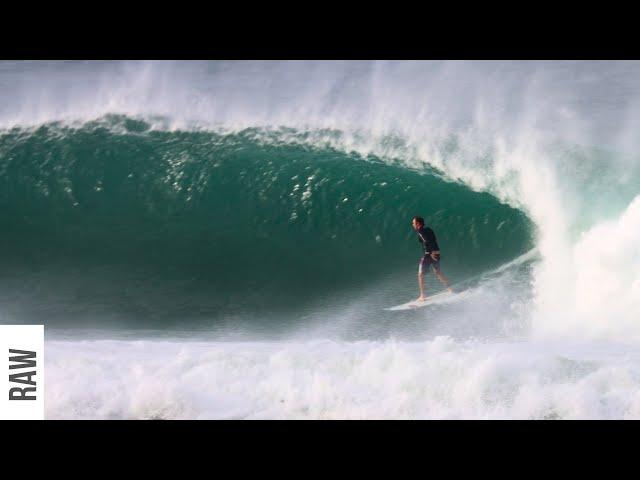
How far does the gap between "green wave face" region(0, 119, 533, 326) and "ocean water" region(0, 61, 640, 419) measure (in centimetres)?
3

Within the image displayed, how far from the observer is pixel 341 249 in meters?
9.87

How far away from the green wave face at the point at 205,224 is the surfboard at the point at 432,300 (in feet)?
1.87

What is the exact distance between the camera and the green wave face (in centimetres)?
938

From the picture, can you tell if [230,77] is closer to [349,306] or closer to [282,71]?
[282,71]

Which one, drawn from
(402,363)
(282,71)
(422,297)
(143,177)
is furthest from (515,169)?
Result: (143,177)

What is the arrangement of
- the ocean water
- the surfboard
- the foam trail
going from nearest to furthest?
1. the foam trail
2. the ocean water
3. the surfboard

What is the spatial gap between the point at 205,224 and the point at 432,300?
11.3 feet

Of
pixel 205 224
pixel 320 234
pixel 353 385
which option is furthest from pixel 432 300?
pixel 205 224

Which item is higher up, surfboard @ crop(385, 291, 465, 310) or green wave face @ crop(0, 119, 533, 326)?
green wave face @ crop(0, 119, 533, 326)

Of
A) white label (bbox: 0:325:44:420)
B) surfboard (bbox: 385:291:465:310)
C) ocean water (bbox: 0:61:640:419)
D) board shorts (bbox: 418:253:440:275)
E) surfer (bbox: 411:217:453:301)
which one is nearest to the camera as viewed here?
white label (bbox: 0:325:44:420)

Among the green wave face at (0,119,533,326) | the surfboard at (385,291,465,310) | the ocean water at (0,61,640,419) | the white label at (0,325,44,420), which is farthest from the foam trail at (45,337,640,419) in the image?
the green wave face at (0,119,533,326)

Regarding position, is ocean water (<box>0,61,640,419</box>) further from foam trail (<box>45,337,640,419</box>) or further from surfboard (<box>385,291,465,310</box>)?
surfboard (<box>385,291,465,310</box>)

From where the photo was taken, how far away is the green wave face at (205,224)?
369 inches

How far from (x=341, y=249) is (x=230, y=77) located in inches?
130
